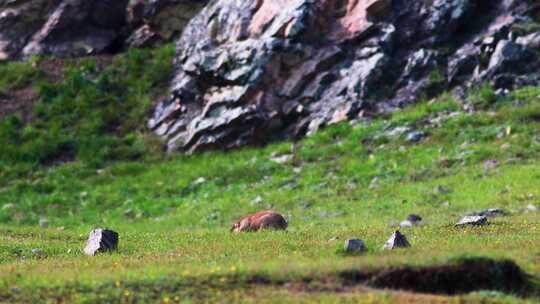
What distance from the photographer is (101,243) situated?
1733 cm

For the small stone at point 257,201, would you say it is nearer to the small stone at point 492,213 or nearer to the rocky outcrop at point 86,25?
the small stone at point 492,213

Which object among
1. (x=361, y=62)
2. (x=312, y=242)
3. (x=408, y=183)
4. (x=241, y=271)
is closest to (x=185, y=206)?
(x=408, y=183)

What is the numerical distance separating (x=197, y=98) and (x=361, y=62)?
6.36 metres

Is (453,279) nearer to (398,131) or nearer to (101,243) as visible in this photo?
(101,243)

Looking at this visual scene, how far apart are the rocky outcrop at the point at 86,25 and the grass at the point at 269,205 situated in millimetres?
2244

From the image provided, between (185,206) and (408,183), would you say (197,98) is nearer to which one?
(185,206)

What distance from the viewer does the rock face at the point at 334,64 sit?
34.0 m

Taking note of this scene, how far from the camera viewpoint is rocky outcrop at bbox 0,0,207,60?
143ft

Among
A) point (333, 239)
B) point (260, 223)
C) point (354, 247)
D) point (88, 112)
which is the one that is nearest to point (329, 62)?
point (88, 112)

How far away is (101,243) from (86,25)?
2864 centimetres

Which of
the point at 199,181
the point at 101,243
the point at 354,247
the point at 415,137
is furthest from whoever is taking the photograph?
the point at 199,181

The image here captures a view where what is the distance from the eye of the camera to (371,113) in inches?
1330

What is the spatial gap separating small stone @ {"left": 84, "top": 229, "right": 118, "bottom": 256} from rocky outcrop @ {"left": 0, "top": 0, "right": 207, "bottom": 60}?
86.3 ft

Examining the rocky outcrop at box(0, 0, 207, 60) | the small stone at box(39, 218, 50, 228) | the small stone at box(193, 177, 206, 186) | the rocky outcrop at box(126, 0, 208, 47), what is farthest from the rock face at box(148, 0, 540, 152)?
the small stone at box(39, 218, 50, 228)
